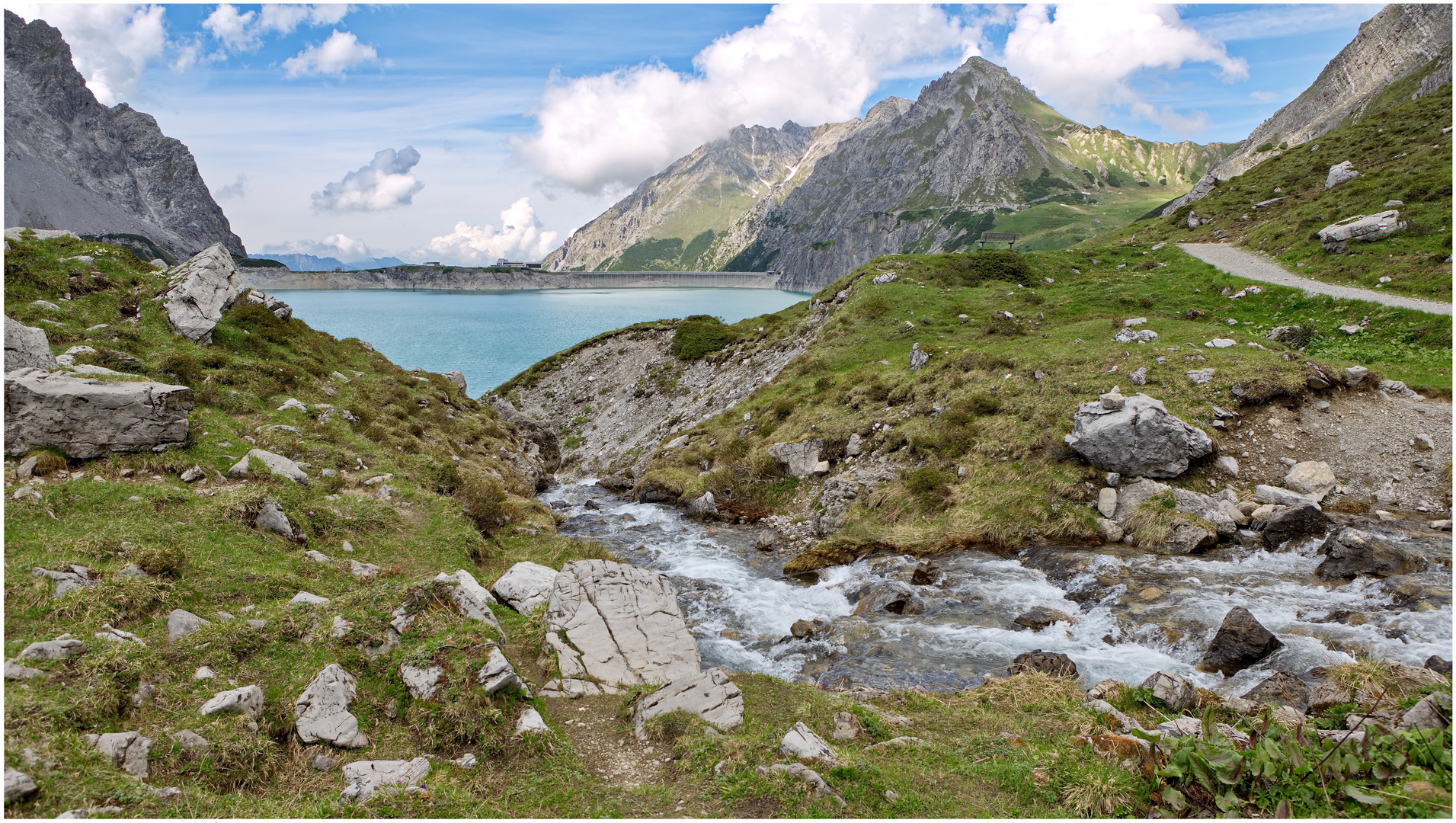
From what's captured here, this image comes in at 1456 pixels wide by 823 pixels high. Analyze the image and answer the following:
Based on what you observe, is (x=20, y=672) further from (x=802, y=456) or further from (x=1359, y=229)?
(x=1359, y=229)

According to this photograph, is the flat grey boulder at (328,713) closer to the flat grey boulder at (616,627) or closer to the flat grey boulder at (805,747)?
the flat grey boulder at (616,627)

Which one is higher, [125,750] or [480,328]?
[480,328]

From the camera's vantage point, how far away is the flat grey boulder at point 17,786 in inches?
281

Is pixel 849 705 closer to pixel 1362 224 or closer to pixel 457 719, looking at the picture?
pixel 457 719

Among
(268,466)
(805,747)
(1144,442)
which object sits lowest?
(805,747)

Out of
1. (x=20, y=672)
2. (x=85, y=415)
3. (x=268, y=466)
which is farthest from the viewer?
(x=268, y=466)

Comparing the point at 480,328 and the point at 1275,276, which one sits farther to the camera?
the point at 480,328

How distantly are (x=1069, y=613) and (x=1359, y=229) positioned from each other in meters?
41.7

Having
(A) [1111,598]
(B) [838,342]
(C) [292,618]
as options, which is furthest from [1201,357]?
(C) [292,618]

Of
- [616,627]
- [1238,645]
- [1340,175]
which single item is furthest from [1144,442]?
[1340,175]

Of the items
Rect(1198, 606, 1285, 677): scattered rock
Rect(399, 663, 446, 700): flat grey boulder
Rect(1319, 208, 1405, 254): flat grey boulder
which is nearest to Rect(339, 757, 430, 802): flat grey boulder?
Rect(399, 663, 446, 700): flat grey boulder

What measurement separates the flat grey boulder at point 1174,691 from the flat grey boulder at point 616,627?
898cm

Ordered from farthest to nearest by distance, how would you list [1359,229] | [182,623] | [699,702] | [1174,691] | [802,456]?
[1359,229]
[802,456]
[1174,691]
[699,702]
[182,623]

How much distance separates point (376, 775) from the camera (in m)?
9.04
